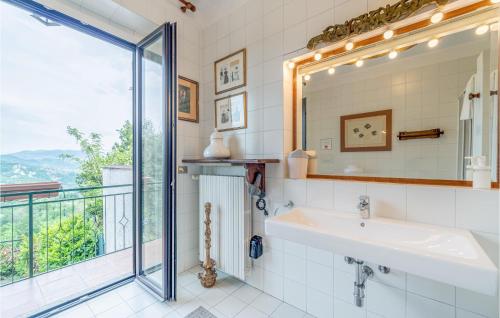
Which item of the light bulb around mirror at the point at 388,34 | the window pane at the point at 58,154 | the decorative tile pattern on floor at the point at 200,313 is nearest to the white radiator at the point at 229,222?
the decorative tile pattern on floor at the point at 200,313

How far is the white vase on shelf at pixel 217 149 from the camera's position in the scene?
1.80 metres

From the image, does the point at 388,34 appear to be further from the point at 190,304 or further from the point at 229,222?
the point at 190,304

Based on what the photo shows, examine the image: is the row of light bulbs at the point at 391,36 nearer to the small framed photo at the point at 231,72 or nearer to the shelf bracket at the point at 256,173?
the small framed photo at the point at 231,72

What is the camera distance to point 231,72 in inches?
75.1

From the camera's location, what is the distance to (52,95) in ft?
7.31

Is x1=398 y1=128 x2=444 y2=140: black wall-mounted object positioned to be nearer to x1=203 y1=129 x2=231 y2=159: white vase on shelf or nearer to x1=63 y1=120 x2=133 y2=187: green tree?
x1=203 y1=129 x2=231 y2=159: white vase on shelf

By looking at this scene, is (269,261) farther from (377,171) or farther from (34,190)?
(34,190)

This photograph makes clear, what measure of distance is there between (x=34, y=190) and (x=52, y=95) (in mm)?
1024

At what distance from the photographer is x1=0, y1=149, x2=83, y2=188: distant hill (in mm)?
1967

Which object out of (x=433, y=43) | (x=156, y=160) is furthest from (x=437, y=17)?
(x=156, y=160)

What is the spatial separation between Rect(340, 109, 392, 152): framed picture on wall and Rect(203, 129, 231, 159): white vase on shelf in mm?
952

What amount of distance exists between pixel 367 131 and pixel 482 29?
27.4 inches

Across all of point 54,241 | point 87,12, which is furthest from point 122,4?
point 54,241

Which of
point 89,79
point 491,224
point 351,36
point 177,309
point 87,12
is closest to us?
point 491,224
